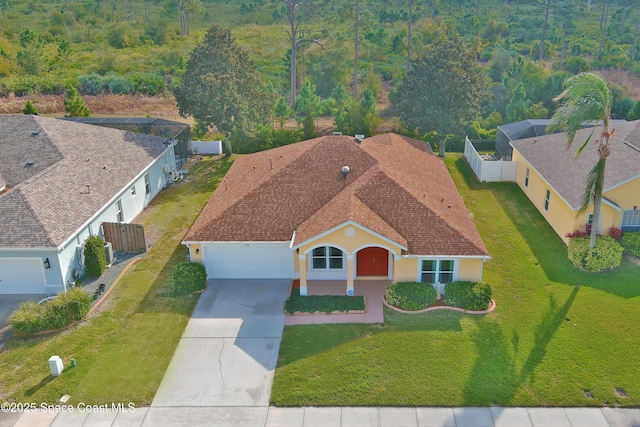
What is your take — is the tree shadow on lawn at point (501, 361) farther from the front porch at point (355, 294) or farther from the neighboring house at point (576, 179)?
the neighboring house at point (576, 179)

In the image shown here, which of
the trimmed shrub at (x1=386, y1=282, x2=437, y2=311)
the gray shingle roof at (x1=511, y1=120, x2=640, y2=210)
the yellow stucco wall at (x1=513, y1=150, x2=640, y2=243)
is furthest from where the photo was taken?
the gray shingle roof at (x1=511, y1=120, x2=640, y2=210)

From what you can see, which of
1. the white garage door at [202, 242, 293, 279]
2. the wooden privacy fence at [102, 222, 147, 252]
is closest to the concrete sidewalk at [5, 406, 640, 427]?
the white garage door at [202, 242, 293, 279]

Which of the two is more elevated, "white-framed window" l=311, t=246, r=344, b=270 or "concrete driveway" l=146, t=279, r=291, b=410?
"white-framed window" l=311, t=246, r=344, b=270

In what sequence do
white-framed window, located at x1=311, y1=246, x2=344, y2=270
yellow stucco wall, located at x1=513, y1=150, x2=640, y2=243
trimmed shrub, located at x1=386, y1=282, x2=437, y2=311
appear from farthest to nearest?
yellow stucco wall, located at x1=513, y1=150, x2=640, y2=243 < white-framed window, located at x1=311, y1=246, x2=344, y2=270 < trimmed shrub, located at x1=386, y1=282, x2=437, y2=311

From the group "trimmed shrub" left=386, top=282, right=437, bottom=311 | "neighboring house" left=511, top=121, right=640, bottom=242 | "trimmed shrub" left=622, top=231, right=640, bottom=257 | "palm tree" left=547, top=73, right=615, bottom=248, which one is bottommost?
"trimmed shrub" left=386, top=282, right=437, bottom=311

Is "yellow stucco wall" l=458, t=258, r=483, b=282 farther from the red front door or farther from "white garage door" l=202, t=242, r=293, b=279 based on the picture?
"white garage door" l=202, t=242, r=293, b=279

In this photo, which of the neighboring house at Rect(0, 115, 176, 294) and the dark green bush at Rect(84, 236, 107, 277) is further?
the dark green bush at Rect(84, 236, 107, 277)
